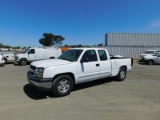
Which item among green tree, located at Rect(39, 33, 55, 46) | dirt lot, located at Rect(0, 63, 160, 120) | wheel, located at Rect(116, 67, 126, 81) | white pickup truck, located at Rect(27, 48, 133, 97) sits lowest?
dirt lot, located at Rect(0, 63, 160, 120)

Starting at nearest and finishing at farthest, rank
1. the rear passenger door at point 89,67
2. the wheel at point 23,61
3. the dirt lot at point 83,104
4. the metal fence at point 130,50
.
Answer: the dirt lot at point 83,104 < the rear passenger door at point 89,67 < the wheel at point 23,61 < the metal fence at point 130,50

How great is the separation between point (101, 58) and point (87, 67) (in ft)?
3.42

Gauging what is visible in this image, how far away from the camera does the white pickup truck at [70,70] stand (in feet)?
17.0

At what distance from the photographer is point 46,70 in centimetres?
509

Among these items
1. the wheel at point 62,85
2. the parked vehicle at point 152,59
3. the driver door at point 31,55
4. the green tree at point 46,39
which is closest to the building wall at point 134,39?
the parked vehicle at point 152,59

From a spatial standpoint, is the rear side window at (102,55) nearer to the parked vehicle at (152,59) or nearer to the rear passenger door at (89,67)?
the rear passenger door at (89,67)

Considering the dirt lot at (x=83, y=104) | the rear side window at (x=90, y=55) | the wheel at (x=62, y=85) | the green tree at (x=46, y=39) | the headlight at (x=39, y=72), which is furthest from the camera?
the green tree at (x=46, y=39)

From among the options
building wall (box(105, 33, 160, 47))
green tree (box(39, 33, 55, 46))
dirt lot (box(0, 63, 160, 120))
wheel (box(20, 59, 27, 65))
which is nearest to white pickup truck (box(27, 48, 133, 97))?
dirt lot (box(0, 63, 160, 120))

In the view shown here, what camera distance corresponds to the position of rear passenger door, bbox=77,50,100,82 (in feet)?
19.7

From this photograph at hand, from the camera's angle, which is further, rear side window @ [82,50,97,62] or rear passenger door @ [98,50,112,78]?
rear passenger door @ [98,50,112,78]

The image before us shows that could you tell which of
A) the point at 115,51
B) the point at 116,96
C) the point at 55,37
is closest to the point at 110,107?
the point at 116,96

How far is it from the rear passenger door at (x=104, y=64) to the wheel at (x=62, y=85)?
1751mm

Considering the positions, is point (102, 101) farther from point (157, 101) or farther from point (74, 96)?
point (157, 101)

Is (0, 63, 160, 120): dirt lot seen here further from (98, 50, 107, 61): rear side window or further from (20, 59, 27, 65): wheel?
(20, 59, 27, 65): wheel
